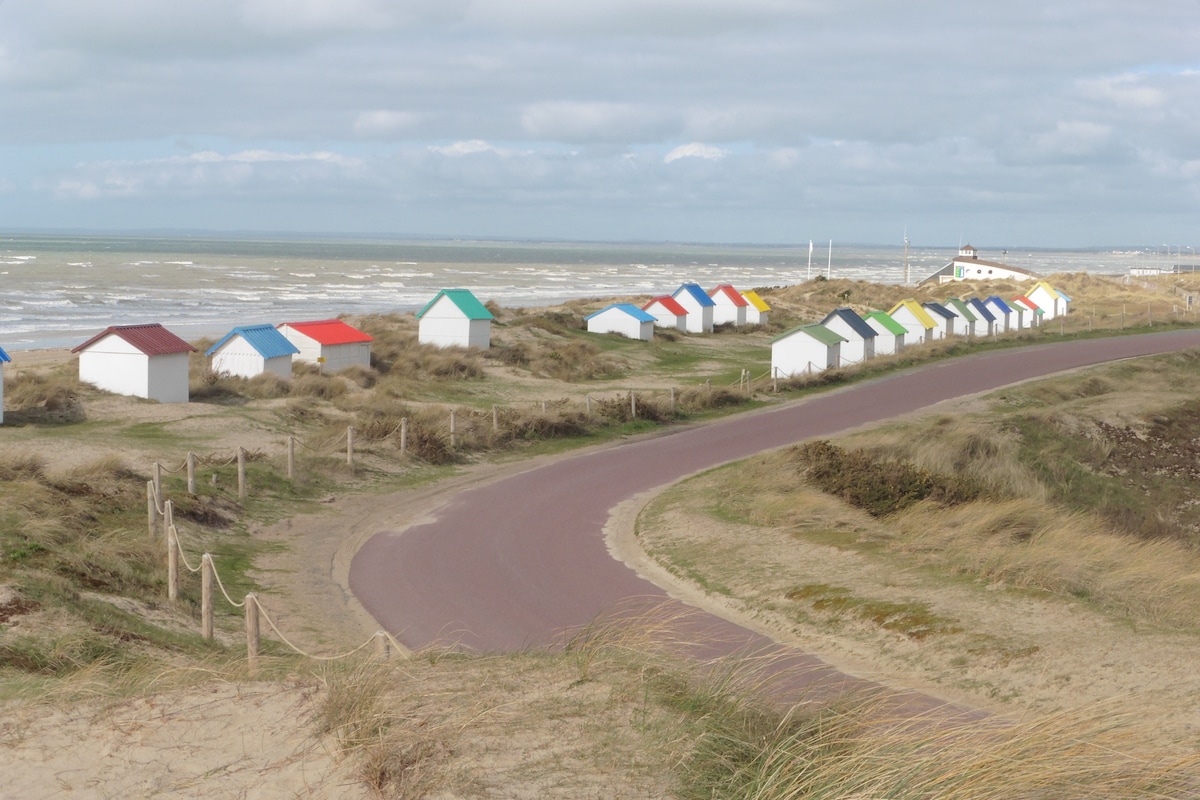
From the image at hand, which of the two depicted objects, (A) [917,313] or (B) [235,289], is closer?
(A) [917,313]

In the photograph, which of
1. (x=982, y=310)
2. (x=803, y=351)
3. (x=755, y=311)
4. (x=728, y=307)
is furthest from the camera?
(x=755, y=311)

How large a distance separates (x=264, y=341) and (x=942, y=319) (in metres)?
41.2

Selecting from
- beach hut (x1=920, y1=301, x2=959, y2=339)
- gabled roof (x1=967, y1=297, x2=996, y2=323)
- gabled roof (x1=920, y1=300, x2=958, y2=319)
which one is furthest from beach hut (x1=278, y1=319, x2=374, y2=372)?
gabled roof (x1=967, y1=297, x2=996, y2=323)

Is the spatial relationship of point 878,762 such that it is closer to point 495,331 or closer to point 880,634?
point 880,634

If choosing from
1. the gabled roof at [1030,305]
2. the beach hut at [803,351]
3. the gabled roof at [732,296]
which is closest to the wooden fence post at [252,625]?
the beach hut at [803,351]

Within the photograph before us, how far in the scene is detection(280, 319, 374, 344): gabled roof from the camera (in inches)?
1537

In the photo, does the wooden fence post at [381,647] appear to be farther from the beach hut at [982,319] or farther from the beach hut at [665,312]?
the beach hut at [982,319]

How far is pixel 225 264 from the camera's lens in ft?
526

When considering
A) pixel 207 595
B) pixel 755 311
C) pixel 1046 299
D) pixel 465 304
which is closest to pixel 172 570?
pixel 207 595

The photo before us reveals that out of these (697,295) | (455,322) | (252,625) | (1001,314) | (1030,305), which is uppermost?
(697,295)

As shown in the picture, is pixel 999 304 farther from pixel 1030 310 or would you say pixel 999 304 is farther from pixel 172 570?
pixel 172 570

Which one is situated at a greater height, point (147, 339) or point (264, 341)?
point (147, 339)

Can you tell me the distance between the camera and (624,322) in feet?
190

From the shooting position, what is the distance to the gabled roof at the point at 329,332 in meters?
39.0
